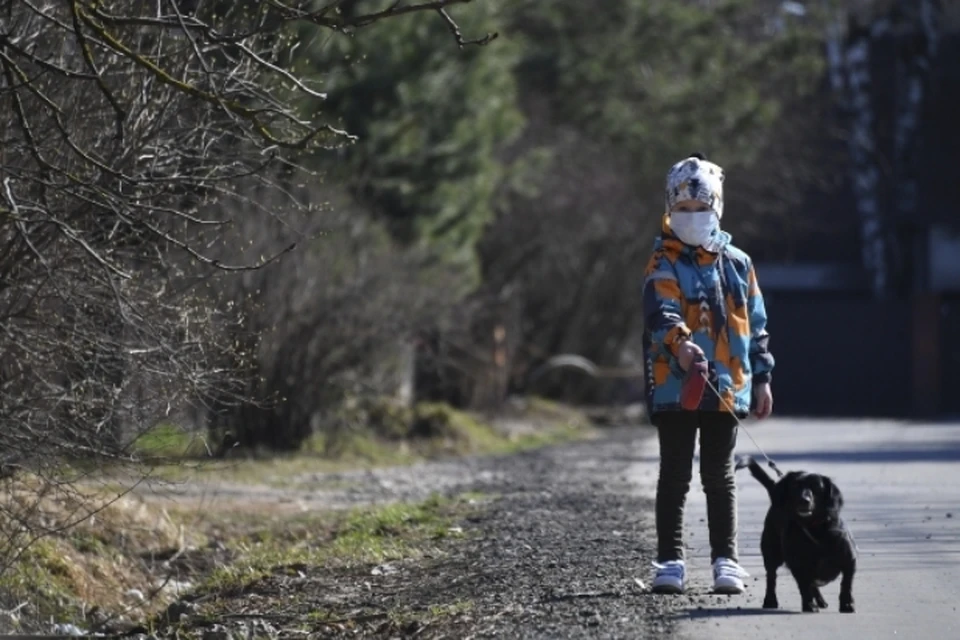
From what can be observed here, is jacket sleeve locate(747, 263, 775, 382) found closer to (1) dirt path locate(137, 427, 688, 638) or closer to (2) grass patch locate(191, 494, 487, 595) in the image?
(1) dirt path locate(137, 427, 688, 638)

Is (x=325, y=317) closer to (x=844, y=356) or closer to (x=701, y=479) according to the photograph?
(x=701, y=479)

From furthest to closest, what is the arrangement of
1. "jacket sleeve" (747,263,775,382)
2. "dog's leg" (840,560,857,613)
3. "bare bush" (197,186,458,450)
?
"bare bush" (197,186,458,450) → "jacket sleeve" (747,263,775,382) → "dog's leg" (840,560,857,613)

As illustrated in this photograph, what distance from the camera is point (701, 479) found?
24.8ft

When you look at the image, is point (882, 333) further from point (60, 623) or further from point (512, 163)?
point (60, 623)

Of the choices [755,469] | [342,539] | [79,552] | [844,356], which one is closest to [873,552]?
[755,469]

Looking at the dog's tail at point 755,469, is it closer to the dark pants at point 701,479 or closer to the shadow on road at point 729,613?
the dark pants at point 701,479

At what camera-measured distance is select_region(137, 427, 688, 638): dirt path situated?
7.12 metres

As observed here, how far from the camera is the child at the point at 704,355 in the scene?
24.4ft

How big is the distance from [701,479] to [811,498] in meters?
0.65

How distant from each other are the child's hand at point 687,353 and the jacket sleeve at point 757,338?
0.53 metres

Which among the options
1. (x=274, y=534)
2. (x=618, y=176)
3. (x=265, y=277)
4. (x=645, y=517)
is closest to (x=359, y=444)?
(x=265, y=277)

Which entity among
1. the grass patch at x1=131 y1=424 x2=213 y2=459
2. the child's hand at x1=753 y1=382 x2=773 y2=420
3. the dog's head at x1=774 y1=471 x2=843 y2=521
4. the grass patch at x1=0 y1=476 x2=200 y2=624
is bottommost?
the grass patch at x1=0 y1=476 x2=200 y2=624

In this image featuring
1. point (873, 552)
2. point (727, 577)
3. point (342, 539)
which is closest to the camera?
point (727, 577)

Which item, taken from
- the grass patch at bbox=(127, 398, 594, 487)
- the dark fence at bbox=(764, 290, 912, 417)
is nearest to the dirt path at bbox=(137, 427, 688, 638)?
the grass patch at bbox=(127, 398, 594, 487)
